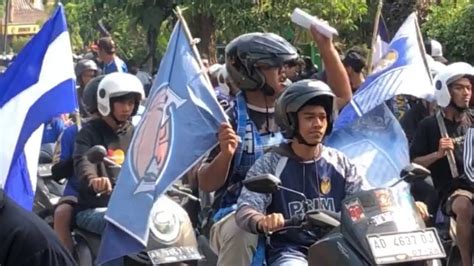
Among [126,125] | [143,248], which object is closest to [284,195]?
[143,248]

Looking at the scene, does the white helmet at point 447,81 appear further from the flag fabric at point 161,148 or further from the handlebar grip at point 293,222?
the handlebar grip at point 293,222

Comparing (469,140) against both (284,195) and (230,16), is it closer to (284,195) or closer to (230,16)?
(284,195)

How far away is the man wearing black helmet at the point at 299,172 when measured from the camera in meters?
6.11

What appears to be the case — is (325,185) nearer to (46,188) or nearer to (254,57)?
(254,57)

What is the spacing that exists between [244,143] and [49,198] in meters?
3.95

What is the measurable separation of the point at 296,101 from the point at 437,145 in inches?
123

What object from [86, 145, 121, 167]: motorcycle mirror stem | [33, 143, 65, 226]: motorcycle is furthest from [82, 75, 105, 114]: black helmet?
[33, 143, 65, 226]: motorcycle

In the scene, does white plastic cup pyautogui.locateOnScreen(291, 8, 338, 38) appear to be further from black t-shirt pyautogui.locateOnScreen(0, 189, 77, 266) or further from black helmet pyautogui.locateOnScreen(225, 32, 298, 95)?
black t-shirt pyautogui.locateOnScreen(0, 189, 77, 266)

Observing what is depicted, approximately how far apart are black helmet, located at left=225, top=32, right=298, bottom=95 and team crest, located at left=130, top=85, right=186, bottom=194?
468 mm

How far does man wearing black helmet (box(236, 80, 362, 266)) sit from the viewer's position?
20.0 ft

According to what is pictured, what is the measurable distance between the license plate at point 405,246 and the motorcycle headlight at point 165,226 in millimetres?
2231

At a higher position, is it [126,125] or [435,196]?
[126,125]

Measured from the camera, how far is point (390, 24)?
18.4 metres

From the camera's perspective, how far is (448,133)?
354 inches
